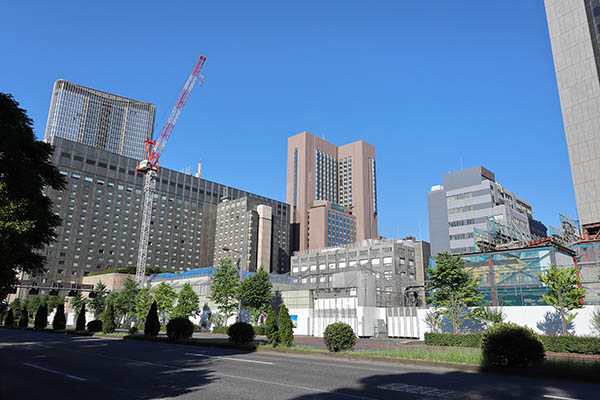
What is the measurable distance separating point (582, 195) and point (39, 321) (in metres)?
93.7

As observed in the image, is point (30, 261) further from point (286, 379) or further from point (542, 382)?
point (542, 382)

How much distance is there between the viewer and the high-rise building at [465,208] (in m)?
116

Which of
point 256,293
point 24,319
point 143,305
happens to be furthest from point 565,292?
point 24,319

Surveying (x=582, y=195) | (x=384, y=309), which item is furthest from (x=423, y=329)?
(x=582, y=195)

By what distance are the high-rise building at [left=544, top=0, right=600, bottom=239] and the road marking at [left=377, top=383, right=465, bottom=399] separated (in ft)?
255

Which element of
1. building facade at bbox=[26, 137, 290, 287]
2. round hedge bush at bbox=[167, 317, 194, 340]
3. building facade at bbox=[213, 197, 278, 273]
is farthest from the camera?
building facade at bbox=[213, 197, 278, 273]

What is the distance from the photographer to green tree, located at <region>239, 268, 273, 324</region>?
6178 cm

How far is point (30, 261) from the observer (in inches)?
1087

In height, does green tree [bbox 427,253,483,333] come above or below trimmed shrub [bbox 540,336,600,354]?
above

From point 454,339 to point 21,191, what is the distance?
3322cm

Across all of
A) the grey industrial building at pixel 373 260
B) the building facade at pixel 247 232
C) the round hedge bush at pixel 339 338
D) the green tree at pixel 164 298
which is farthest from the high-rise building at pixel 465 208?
the round hedge bush at pixel 339 338

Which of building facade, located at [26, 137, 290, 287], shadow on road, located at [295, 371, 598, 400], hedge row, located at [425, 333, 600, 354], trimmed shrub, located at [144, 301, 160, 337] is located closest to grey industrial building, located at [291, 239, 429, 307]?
building facade, located at [26, 137, 290, 287]

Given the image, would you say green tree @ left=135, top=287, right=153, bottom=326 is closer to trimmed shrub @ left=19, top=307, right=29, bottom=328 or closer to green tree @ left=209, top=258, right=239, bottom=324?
green tree @ left=209, top=258, right=239, bottom=324

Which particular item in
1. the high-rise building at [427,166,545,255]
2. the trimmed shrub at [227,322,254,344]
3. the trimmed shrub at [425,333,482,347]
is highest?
the high-rise building at [427,166,545,255]
